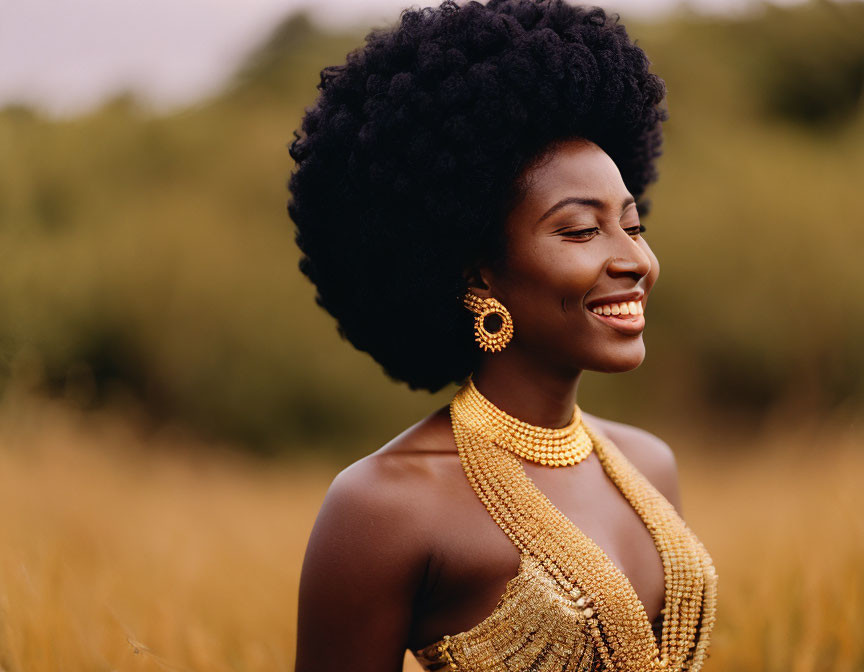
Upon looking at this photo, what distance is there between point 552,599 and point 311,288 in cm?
689

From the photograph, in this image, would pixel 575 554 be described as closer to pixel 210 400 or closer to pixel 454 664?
pixel 454 664

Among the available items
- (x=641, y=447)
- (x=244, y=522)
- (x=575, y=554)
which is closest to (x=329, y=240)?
(x=575, y=554)

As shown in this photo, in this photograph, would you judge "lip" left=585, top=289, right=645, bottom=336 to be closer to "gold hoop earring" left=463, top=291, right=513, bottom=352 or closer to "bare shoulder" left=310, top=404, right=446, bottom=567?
"gold hoop earring" left=463, top=291, right=513, bottom=352

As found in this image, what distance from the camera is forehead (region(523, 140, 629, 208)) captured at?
1.96 metres

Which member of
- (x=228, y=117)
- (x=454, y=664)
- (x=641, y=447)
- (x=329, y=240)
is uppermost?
(x=228, y=117)

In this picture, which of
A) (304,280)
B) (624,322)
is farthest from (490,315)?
(304,280)

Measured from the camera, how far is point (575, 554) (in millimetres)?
1967

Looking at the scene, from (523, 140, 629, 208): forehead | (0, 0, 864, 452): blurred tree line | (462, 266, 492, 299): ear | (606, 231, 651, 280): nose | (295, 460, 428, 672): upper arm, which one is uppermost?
(0, 0, 864, 452): blurred tree line

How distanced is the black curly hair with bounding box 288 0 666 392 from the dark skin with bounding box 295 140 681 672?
8 cm

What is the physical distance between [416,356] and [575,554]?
63 centimetres

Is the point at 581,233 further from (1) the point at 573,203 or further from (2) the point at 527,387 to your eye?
(2) the point at 527,387

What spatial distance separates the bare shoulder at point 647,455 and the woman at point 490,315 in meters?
0.35

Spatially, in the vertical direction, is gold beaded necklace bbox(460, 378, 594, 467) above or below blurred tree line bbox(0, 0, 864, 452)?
below

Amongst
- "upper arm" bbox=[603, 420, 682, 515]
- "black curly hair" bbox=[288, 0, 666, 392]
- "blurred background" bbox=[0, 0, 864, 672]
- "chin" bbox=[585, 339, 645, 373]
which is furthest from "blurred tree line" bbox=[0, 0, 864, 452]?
"chin" bbox=[585, 339, 645, 373]
